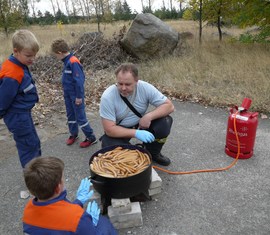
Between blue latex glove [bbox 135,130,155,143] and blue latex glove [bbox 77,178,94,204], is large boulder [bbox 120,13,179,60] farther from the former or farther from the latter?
blue latex glove [bbox 77,178,94,204]

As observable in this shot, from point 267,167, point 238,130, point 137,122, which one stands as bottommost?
point 267,167

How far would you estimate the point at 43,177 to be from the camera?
5.26 ft

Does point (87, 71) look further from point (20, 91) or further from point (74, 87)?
point (20, 91)

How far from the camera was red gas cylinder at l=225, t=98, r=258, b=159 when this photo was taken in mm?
3430

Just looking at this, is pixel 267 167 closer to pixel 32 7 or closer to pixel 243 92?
pixel 243 92

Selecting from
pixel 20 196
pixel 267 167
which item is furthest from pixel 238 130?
pixel 20 196

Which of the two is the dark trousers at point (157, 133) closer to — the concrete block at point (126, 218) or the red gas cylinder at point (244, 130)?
the concrete block at point (126, 218)

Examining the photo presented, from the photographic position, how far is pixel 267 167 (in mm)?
3432

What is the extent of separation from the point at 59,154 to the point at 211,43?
27.1 feet

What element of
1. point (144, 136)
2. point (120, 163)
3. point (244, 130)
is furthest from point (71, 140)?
point (244, 130)

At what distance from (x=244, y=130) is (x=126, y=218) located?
1856 mm

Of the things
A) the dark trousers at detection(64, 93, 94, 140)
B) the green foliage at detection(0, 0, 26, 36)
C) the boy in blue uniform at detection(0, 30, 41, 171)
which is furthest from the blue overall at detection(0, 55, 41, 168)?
the green foliage at detection(0, 0, 26, 36)

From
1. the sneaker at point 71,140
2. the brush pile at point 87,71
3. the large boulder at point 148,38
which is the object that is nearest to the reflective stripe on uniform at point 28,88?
the sneaker at point 71,140

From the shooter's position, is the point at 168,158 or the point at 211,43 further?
the point at 211,43
